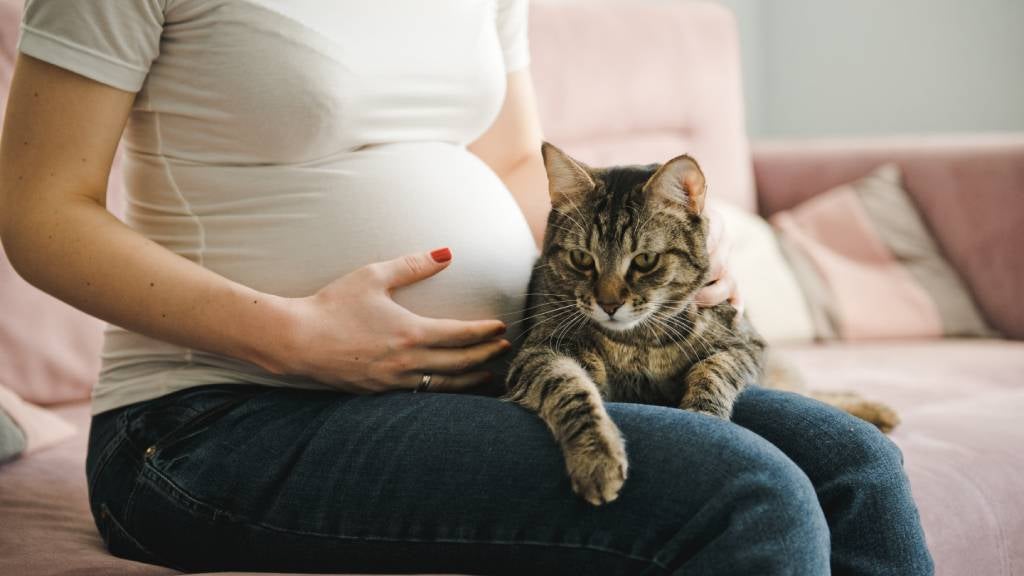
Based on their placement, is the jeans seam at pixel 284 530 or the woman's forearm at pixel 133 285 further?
the woman's forearm at pixel 133 285

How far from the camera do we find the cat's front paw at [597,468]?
0.79m

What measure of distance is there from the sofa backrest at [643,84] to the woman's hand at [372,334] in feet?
4.13

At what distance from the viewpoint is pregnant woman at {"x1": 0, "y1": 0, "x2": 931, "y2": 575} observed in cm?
81

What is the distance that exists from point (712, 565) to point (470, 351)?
0.40 metres

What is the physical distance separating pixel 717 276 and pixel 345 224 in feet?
Answer: 1.57

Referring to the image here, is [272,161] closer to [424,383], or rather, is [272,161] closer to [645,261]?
[424,383]

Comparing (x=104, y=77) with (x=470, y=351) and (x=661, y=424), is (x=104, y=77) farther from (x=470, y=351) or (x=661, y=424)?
(x=661, y=424)

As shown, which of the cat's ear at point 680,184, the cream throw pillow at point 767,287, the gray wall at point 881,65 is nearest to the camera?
the cat's ear at point 680,184

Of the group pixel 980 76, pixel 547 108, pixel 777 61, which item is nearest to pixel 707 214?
pixel 547 108

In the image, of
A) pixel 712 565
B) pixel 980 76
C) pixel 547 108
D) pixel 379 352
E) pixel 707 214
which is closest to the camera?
pixel 712 565

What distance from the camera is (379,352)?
963 millimetres

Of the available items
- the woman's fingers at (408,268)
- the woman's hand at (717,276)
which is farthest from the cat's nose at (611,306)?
the woman's fingers at (408,268)

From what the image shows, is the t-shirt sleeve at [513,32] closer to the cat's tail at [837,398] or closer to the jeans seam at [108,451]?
the cat's tail at [837,398]

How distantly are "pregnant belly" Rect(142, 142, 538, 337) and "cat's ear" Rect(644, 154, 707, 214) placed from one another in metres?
0.23
